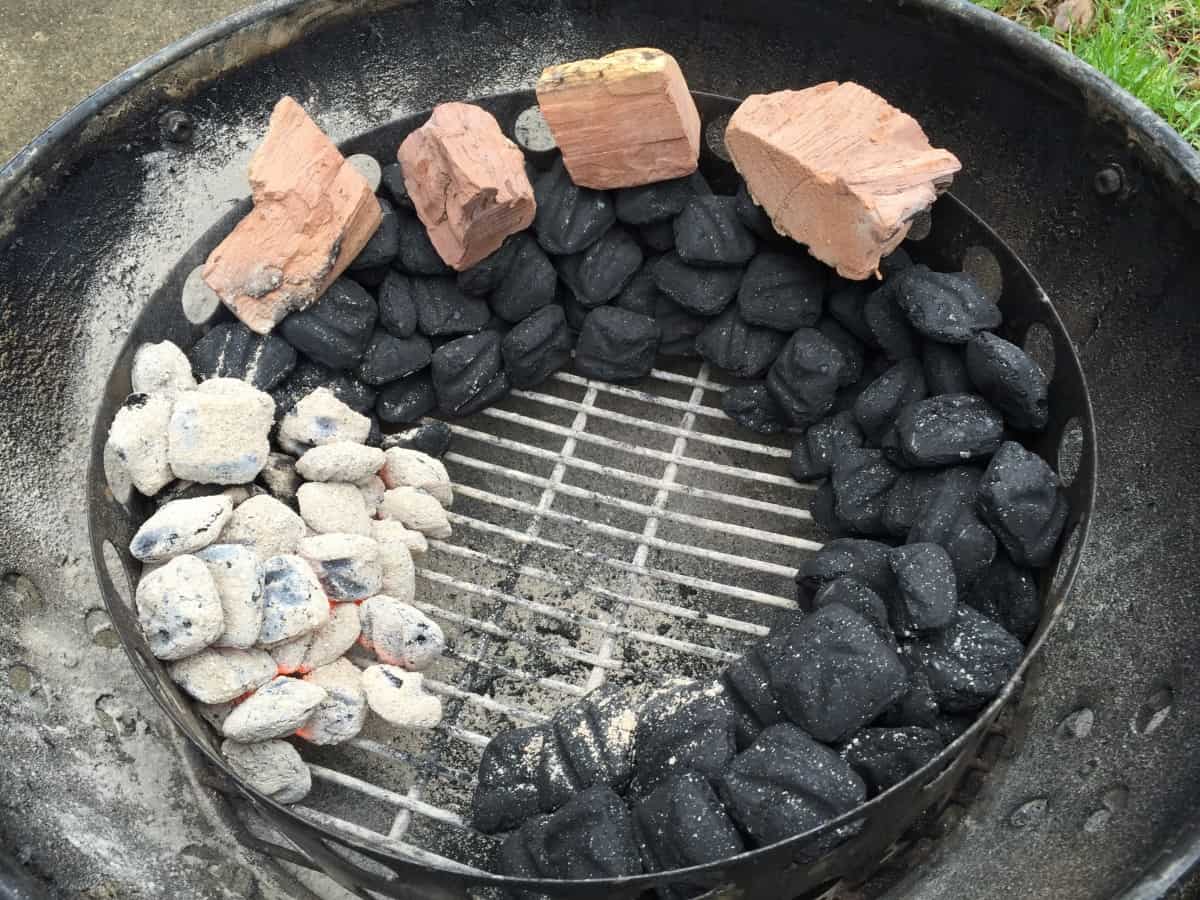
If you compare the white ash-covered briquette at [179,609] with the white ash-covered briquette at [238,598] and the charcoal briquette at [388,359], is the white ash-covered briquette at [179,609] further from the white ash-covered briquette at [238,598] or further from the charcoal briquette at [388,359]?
the charcoal briquette at [388,359]

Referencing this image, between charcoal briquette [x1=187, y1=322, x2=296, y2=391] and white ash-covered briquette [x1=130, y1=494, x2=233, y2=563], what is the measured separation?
0.87ft

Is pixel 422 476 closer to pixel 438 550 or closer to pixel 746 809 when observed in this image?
pixel 438 550

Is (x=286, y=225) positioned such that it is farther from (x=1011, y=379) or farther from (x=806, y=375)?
(x=1011, y=379)

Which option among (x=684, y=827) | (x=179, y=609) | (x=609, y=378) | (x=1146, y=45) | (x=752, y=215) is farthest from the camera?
(x=1146, y=45)

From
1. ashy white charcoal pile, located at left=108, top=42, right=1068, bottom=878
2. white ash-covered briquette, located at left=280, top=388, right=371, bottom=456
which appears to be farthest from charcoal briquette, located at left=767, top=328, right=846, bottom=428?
white ash-covered briquette, located at left=280, top=388, right=371, bottom=456

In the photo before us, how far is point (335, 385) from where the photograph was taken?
1.68m

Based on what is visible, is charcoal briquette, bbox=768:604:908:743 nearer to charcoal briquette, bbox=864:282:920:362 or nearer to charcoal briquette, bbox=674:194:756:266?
charcoal briquette, bbox=864:282:920:362

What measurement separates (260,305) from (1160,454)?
1.27 m

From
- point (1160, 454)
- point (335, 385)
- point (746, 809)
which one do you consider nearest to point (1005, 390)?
point (1160, 454)

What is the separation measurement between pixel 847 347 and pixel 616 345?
37cm

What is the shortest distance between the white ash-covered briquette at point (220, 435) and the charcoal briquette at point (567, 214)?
0.51 meters

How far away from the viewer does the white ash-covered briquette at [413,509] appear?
1.60 meters

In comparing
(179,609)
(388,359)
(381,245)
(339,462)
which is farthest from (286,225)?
(179,609)

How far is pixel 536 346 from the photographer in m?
1.74
